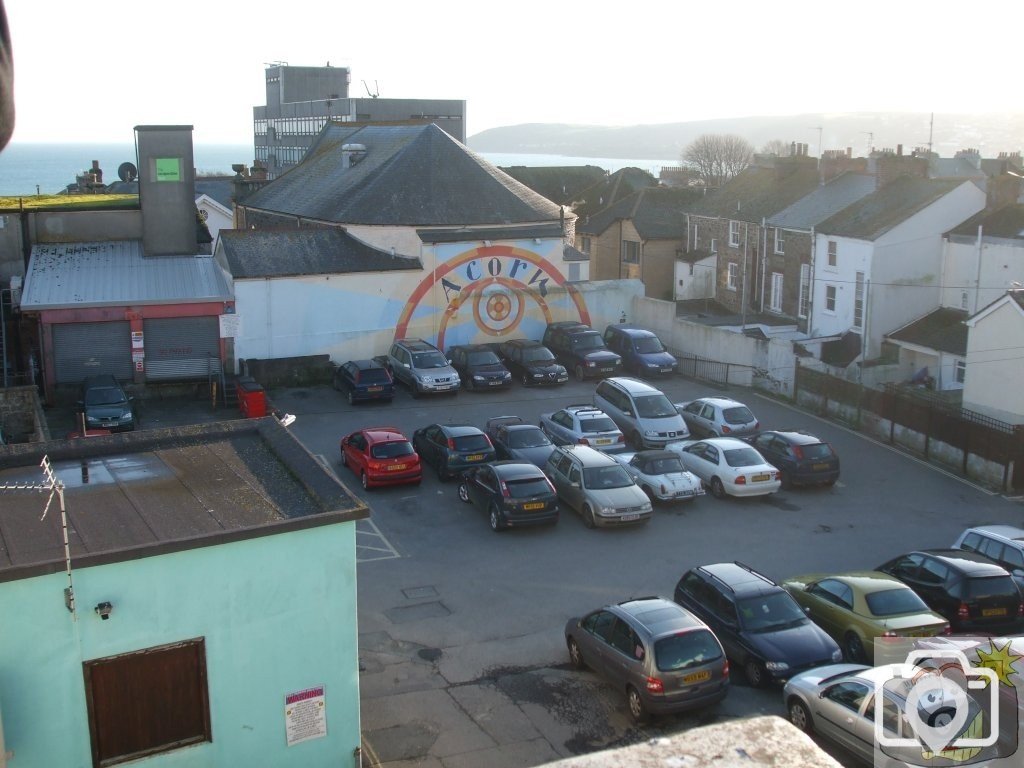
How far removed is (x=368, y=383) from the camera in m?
32.7

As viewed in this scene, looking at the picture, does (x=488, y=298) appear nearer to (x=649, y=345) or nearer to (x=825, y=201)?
(x=649, y=345)

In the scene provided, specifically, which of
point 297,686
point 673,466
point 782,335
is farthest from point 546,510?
point 782,335

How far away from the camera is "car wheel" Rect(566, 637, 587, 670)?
16.7 meters

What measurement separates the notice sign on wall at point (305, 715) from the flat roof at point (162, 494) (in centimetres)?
199

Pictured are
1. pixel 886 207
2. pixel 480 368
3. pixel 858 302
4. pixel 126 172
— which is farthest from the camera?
pixel 126 172

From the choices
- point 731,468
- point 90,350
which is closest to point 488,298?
point 90,350

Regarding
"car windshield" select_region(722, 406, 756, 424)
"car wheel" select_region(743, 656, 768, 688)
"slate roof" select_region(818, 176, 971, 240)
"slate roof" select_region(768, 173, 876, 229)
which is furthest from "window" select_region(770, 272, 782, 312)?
"car wheel" select_region(743, 656, 768, 688)

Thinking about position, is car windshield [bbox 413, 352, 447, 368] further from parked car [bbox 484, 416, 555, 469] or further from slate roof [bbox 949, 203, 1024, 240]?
slate roof [bbox 949, 203, 1024, 240]

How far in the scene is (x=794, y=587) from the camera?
19016mm

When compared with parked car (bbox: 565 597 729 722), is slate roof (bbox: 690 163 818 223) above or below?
above

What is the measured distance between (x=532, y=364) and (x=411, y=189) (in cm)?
953

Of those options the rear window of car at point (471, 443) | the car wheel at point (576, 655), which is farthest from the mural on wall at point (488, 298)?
the car wheel at point (576, 655)

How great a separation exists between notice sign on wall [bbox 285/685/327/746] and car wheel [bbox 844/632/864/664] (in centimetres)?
946

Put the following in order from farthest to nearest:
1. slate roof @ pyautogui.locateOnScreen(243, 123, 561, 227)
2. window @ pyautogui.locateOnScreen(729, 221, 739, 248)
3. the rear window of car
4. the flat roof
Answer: window @ pyautogui.locateOnScreen(729, 221, 739, 248) < slate roof @ pyautogui.locateOnScreen(243, 123, 561, 227) < the rear window of car < the flat roof
